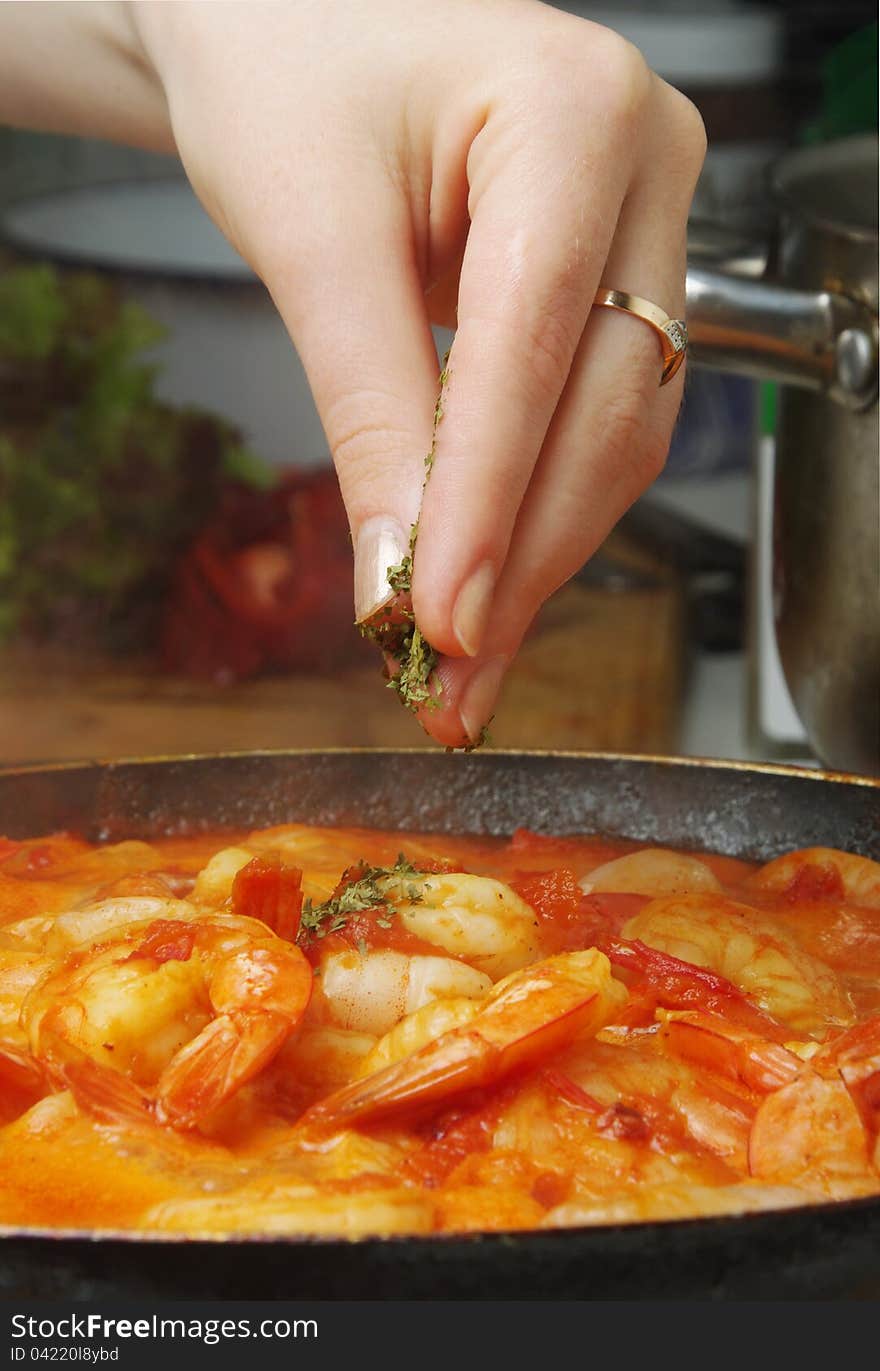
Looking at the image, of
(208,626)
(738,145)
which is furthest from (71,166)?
(738,145)

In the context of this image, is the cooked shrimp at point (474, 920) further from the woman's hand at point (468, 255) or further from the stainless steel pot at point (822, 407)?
the stainless steel pot at point (822, 407)

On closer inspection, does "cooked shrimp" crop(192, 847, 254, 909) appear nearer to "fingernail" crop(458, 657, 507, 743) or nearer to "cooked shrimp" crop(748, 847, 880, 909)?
"fingernail" crop(458, 657, 507, 743)

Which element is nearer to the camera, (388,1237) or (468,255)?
(388,1237)

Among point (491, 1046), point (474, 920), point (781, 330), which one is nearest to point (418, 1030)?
point (491, 1046)

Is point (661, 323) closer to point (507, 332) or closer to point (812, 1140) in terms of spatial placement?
point (507, 332)

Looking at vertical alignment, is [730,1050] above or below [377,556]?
below

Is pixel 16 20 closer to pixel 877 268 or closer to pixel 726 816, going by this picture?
pixel 877 268

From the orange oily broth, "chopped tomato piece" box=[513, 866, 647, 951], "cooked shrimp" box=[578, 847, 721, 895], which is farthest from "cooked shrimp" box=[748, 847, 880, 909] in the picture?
the orange oily broth
